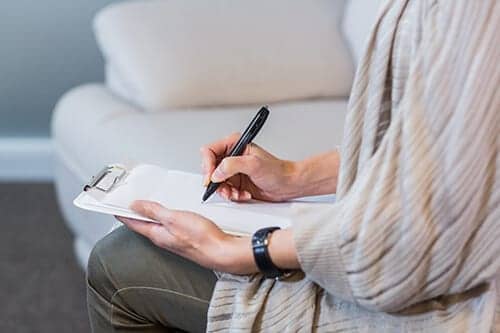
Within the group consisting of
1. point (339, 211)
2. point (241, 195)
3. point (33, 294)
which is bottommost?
point (33, 294)

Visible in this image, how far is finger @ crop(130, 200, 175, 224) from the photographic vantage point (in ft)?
3.15

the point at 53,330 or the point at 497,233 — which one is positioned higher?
the point at 497,233

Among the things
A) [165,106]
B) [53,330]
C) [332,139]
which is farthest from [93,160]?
[332,139]

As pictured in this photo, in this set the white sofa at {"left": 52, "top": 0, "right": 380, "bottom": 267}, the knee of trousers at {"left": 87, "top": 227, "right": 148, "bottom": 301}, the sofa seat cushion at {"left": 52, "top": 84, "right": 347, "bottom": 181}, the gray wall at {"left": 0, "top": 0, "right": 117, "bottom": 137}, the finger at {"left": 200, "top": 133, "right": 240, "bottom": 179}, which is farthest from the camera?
the gray wall at {"left": 0, "top": 0, "right": 117, "bottom": 137}

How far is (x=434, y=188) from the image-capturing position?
2.49ft

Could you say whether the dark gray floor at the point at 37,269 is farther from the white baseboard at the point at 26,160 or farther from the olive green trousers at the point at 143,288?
the olive green trousers at the point at 143,288

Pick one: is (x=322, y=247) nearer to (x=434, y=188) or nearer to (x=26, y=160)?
(x=434, y=188)

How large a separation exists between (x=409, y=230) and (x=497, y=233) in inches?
3.6

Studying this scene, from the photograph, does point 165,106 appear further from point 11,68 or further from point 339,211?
point 339,211

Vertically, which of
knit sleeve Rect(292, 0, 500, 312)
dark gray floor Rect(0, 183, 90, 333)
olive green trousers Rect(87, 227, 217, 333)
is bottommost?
dark gray floor Rect(0, 183, 90, 333)

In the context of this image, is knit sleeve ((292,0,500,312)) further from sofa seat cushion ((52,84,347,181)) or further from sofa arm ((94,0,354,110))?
sofa arm ((94,0,354,110))

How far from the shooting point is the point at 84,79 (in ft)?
7.44

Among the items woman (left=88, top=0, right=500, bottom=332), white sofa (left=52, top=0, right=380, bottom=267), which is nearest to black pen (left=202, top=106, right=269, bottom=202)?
woman (left=88, top=0, right=500, bottom=332)

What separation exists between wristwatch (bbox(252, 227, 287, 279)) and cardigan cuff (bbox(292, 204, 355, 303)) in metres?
0.05
